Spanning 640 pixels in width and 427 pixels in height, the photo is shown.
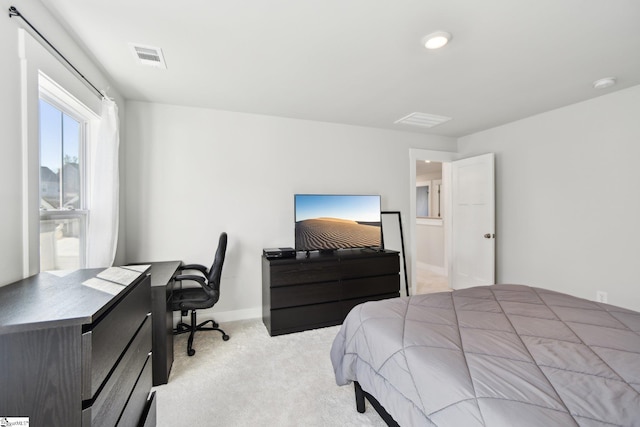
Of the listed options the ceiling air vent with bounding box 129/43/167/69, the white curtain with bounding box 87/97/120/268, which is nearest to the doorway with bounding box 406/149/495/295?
the ceiling air vent with bounding box 129/43/167/69

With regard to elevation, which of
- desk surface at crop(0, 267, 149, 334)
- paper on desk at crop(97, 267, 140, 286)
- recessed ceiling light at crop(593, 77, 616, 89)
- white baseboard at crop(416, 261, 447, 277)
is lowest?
white baseboard at crop(416, 261, 447, 277)

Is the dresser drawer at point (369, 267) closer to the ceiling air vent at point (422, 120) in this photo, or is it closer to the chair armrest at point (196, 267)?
the chair armrest at point (196, 267)

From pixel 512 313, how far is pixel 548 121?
2854 millimetres

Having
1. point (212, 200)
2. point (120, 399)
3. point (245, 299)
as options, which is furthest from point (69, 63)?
point (245, 299)

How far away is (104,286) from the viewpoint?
3.88 feet

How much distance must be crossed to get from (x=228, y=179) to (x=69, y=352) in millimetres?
2668

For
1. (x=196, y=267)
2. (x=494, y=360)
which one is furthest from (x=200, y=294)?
(x=494, y=360)

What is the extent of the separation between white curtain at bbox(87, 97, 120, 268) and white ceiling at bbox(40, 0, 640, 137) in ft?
1.63

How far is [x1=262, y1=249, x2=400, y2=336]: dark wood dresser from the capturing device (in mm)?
2990

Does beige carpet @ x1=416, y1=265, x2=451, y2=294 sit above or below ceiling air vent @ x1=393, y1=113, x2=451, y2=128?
below

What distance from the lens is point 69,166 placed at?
7.18 feet

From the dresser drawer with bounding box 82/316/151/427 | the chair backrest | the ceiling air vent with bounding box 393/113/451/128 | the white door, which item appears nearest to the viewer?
the dresser drawer with bounding box 82/316/151/427

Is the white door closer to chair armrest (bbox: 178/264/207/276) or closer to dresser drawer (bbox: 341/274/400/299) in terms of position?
dresser drawer (bbox: 341/274/400/299)

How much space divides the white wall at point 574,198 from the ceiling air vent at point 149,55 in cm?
414
